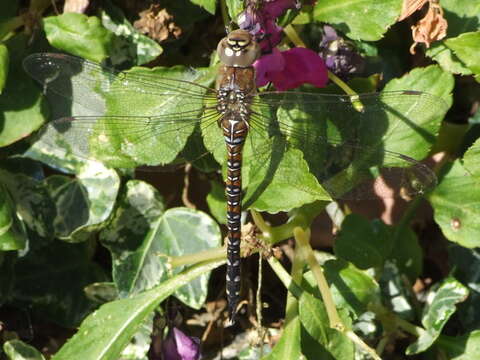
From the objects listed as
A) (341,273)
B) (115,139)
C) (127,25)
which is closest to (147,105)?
(115,139)

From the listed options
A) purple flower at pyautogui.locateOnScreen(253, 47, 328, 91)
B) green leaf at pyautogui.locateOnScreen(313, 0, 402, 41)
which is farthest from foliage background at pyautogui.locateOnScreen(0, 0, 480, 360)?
purple flower at pyautogui.locateOnScreen(253, 47, 328, 91)

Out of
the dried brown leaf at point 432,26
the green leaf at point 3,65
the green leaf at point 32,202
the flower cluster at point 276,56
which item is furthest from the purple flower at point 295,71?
the green leaf at point 32,202

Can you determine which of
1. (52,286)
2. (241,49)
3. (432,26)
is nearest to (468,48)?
(432,26)

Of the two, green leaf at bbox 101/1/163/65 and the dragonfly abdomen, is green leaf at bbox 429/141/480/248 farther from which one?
green leaf at bbox 101/1/163/65

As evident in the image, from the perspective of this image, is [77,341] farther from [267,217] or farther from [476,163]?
[476,163]

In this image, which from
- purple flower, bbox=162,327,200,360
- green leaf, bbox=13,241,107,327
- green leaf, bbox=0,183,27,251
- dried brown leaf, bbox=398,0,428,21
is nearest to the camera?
dried brown leaf, bbox=398,0,428,21
